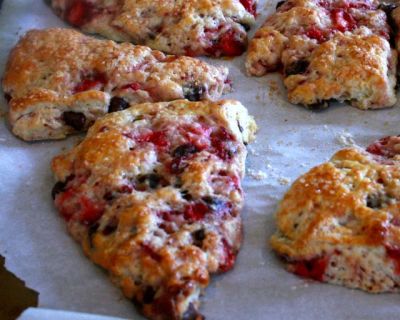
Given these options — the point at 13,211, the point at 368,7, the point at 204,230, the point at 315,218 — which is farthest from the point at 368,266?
the point at 368,7

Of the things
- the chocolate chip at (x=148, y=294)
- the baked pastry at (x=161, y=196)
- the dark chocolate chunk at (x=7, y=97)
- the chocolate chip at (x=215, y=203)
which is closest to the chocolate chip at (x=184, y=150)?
the baked pastry at (x=161, y=196)

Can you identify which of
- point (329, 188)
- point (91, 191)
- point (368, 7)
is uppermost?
point (368, 7)

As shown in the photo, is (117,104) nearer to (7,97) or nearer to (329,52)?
(7,97)

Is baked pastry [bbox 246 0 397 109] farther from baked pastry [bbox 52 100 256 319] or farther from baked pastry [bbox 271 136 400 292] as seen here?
baked pastry [bbox 271 136 400 292]

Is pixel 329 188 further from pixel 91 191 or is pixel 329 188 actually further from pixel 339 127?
pixel 91 191

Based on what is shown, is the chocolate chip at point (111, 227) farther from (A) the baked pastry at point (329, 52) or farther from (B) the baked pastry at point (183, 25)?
(B) the baked pastry at point (183, 25)

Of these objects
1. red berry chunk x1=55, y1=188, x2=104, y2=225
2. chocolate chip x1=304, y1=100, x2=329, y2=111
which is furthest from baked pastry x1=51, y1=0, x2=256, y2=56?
red berry chunk x1=55, y1=188, x2=104, y2=225
